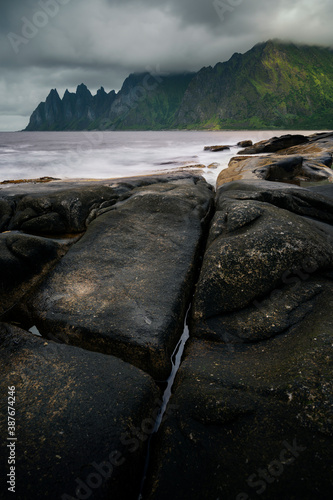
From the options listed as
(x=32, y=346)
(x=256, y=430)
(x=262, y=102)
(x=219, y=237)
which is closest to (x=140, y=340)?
(x=32, y=346)

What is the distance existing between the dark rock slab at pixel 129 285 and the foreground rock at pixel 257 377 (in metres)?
0.40

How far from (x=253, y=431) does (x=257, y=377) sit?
1.40 ft

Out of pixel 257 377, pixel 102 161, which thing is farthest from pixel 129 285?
pixel 102 161

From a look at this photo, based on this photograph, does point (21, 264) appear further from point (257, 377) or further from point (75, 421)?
point (257, 377)

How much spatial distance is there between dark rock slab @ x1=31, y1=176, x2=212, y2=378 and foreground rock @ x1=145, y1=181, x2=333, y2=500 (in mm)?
404

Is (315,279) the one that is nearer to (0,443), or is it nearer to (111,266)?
(111,266)

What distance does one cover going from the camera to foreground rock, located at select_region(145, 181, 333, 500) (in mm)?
1686

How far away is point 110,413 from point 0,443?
0.76 meters

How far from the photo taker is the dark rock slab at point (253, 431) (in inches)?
64.6

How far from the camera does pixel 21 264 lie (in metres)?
3.75

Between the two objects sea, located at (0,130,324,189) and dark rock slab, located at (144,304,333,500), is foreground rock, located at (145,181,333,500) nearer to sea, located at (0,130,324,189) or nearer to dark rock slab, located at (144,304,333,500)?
dark rock slab, located at (144,304,333,500)

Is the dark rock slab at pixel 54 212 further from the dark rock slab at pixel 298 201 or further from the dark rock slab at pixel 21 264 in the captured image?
the dark rock slab at pixel 298 201

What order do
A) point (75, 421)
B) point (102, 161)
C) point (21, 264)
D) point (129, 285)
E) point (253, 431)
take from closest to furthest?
1. point (253, 431)
2. point (75, 421)
3. point (129, 285)
4. point (21, 264)
5. point (102, 161)

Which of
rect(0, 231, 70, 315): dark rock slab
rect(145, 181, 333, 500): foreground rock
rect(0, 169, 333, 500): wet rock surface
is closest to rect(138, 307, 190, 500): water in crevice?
rect(0, 169, 333, 500): wet rock surface
